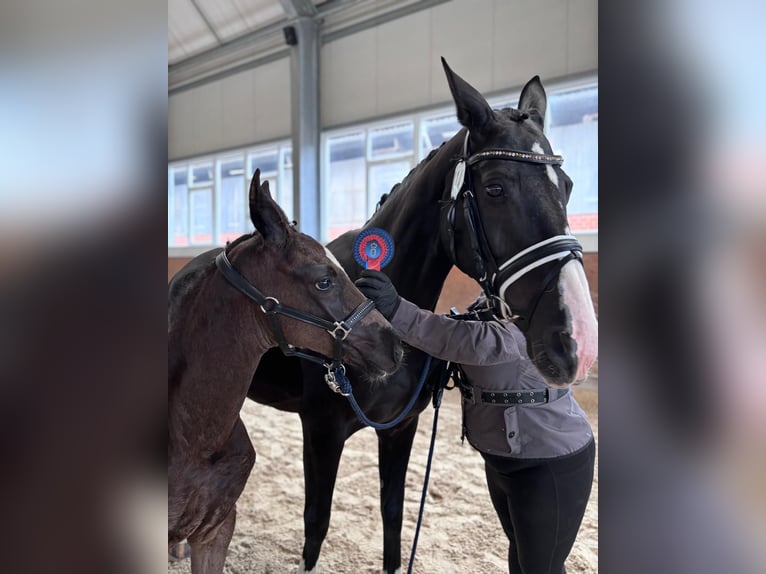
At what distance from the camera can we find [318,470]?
5.96 feet

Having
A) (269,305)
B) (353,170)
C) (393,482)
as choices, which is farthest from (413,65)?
(269,305)

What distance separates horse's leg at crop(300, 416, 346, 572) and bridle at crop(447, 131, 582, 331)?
2.35 ft

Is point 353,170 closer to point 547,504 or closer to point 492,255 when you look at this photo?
point 492,255

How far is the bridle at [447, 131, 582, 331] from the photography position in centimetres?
121

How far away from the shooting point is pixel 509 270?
129cm

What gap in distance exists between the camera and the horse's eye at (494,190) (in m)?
1.32

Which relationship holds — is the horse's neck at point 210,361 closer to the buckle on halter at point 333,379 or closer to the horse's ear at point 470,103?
the buckle on halter at point 333,379

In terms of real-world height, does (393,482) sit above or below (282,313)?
below

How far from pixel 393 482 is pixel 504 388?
0.90 m

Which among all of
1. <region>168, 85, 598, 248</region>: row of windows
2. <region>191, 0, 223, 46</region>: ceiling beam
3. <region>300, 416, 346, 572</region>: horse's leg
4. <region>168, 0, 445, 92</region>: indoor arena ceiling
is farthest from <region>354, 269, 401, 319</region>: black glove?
<region>191, 0, 223, 46</region>: ceiling beam

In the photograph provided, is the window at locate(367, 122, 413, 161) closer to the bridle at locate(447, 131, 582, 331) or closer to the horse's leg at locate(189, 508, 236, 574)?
the bridle at locate(447, 131, 582, 331)
